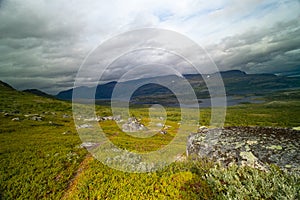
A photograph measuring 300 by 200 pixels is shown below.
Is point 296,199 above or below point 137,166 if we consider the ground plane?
above

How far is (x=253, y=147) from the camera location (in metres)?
11.8

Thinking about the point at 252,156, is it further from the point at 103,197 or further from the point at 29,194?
the point at 29,194

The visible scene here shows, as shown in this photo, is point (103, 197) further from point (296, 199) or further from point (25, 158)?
point (25, 158)

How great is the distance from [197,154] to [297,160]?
6.63m

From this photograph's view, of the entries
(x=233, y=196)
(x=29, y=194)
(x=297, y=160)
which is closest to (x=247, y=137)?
(x=297, y=160)

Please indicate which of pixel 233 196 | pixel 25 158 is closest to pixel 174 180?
pixel 233 196

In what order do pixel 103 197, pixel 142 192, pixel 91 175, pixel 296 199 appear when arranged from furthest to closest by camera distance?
1. pixel 91 175
2. pixel 103 197
3. pixel 142 192
4. pixel 296 199

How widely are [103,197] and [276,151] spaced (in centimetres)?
1003

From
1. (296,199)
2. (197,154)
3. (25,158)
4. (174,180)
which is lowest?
(25,158)

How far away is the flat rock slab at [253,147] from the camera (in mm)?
10234

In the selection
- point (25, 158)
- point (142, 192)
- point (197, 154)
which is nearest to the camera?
point (142, 192)

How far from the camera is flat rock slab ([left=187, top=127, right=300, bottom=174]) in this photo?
10.2 m

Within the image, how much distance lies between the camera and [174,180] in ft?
29.5

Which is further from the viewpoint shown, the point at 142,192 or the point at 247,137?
the point at 247,137
